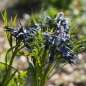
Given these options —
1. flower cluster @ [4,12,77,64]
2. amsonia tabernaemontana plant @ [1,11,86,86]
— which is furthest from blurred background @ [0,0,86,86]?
flower cluster @ [4,12,77,64]

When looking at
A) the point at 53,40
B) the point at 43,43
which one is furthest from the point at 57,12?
the point at 53,40

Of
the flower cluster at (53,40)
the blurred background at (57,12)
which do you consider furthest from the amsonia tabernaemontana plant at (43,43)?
the blurred background at (57,12)

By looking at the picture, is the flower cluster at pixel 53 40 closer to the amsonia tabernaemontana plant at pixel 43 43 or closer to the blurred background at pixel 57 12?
the amsonia tabernaemontana plant at pixel 43 43

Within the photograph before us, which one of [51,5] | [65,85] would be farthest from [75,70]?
[51,5]

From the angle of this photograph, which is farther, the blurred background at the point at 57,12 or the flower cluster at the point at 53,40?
the blurred background at the point at 57,12

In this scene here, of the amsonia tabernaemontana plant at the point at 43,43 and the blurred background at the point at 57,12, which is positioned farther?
the blurred background at the point at 57,12

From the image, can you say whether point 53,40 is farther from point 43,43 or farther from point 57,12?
point 57,12

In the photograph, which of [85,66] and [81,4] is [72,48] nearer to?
[85,66]

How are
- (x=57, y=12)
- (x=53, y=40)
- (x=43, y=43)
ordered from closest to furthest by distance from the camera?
(x=53, y=40) → (x=43, y=43) → (x=57, y=12)
